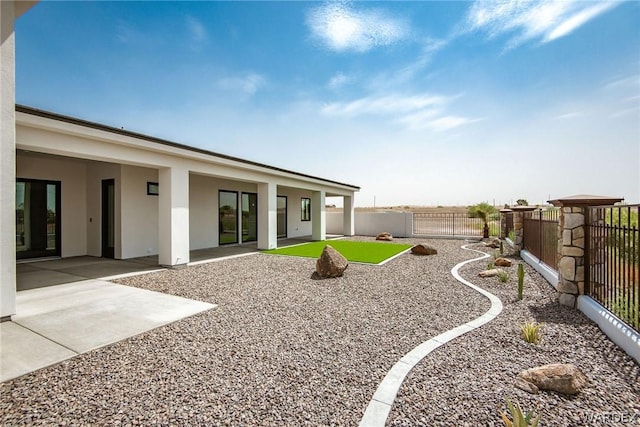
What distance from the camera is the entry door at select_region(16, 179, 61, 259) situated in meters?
9.88

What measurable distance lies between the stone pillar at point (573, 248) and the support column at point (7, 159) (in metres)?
10.1

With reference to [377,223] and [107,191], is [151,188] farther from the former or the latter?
[377,223]

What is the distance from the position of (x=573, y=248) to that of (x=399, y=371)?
15.6ft

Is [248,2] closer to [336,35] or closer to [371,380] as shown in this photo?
[336,35]

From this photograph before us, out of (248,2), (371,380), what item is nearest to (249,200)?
(248,2)

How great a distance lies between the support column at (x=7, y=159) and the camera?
15.5 feet

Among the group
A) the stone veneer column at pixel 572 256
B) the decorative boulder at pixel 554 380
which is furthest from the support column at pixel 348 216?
the decorative boulder at pixel 554 380

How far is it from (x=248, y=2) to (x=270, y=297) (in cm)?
919

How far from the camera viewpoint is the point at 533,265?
9.70 m

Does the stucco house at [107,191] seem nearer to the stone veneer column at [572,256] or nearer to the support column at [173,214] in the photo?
the support column at [173,214]

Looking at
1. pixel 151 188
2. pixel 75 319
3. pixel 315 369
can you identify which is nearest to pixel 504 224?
pixel 315 369

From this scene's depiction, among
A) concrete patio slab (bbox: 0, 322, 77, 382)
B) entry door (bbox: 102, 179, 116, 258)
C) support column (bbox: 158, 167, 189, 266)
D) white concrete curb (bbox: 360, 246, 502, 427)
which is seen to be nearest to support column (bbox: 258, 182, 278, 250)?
support column (bbox: 158, 167, 189, 266)

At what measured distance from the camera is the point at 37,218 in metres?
10.2

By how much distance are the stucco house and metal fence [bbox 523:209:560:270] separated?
10.3 metres
